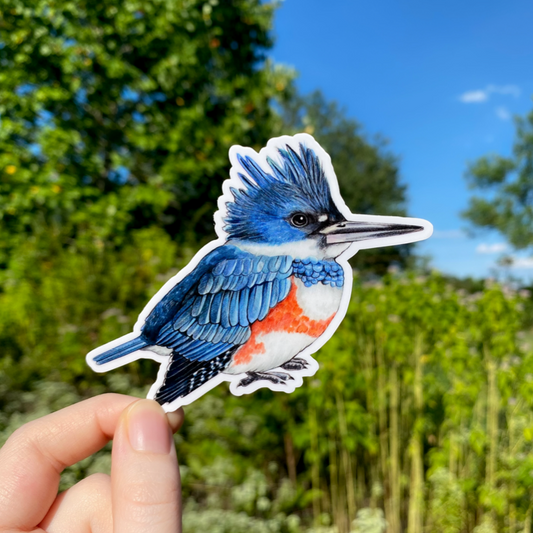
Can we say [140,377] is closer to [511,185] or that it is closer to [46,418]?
[46,418]

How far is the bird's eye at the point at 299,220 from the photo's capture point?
1163 mm

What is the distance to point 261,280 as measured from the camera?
1.13 metres

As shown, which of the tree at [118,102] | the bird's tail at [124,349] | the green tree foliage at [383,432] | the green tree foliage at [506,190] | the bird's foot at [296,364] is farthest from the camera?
the green tree foliage at [506,190]

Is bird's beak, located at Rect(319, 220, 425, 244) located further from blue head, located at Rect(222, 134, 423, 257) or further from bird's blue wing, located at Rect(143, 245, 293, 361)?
bird's blue wing, located at Rect(143, 245, 293, 361)

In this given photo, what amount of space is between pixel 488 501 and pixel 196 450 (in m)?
1.59

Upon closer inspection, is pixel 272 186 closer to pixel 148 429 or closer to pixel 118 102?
pixel 148 429

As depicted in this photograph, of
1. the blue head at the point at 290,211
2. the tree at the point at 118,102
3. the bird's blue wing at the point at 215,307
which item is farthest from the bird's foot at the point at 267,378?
the tree at the point at 118,102

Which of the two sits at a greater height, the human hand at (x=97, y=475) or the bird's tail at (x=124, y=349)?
the bird's tail at (x=124, y=349)

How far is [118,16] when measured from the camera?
493cm

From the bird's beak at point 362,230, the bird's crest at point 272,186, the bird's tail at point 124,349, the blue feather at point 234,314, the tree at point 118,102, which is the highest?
the tree at point 118,102

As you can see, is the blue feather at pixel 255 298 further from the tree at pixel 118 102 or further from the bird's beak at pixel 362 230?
the tree at pixel 118 102

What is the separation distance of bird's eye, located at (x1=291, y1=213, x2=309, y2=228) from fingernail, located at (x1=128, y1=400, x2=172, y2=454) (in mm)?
611

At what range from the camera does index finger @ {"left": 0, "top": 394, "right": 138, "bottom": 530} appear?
116cm

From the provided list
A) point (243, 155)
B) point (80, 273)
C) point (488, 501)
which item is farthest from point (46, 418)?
point (80, 273)
